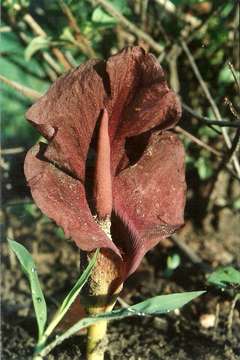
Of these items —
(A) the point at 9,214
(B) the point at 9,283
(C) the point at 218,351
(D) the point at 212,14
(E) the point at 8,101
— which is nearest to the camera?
(C) the point at 218,351

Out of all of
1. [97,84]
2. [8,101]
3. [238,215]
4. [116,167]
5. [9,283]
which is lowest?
[238,215]

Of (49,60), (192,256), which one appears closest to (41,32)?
(49,60)

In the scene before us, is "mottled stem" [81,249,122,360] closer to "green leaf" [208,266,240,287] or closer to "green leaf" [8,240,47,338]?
"green leaf" [8,240,47,338]

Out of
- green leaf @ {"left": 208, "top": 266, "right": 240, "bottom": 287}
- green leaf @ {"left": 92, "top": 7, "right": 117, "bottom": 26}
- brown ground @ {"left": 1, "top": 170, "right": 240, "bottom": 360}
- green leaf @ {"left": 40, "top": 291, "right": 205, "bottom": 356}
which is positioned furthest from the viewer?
green leaf @ {"left": 92, "top": 7, "right": 117, "bottom": 26}

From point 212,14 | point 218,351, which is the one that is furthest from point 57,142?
point 212,14

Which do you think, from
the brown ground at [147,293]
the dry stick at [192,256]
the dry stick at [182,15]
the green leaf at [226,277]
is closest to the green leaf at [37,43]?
the dry stick at [182,15]

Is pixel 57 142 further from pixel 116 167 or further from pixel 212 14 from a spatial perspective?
pixel 212 14

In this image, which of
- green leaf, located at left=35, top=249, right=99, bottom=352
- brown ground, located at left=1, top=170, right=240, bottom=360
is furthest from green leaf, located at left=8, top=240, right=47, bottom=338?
brown ground, located at left=1, top=170, right=240, bottom=360
